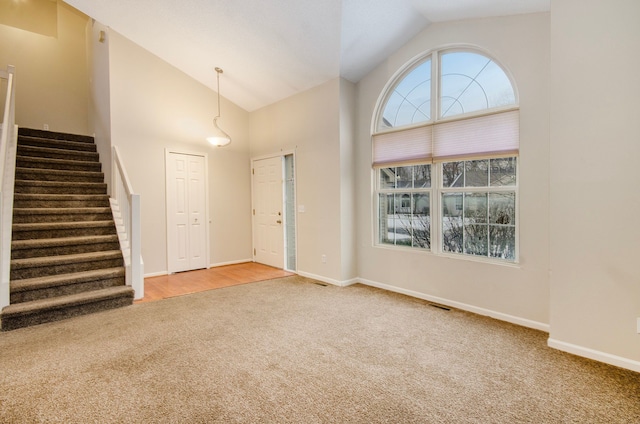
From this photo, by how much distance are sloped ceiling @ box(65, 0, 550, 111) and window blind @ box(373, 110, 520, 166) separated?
1030 mm

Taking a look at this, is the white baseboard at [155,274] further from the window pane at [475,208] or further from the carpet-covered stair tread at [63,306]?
the window pane at [475,208]

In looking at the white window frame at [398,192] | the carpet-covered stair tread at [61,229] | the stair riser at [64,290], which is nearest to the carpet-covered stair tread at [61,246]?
the carpet-covered stair tread at [61,229]

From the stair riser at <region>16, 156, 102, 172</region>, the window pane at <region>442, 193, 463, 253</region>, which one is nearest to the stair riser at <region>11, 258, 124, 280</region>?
the stair riser at <region>16, 156, 102, 172</region>

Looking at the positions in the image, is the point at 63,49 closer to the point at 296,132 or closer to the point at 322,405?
the point at 296,132

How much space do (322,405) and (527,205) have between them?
2635mm

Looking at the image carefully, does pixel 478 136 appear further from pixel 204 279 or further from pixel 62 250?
pixel 62 250

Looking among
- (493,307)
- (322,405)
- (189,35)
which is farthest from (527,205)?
(189,35)

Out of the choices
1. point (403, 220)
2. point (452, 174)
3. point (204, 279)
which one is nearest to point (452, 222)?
point (452, 174)

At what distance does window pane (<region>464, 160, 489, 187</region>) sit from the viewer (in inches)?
132

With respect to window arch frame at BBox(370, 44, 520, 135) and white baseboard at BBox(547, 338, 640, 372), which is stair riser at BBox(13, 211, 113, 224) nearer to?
window arch frame at BBox(370, 44, 520, 135)

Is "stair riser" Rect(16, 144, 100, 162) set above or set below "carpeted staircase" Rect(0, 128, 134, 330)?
above

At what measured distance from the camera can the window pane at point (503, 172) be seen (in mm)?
3156

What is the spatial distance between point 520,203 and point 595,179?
0.71 meters

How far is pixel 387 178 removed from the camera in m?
4.33
